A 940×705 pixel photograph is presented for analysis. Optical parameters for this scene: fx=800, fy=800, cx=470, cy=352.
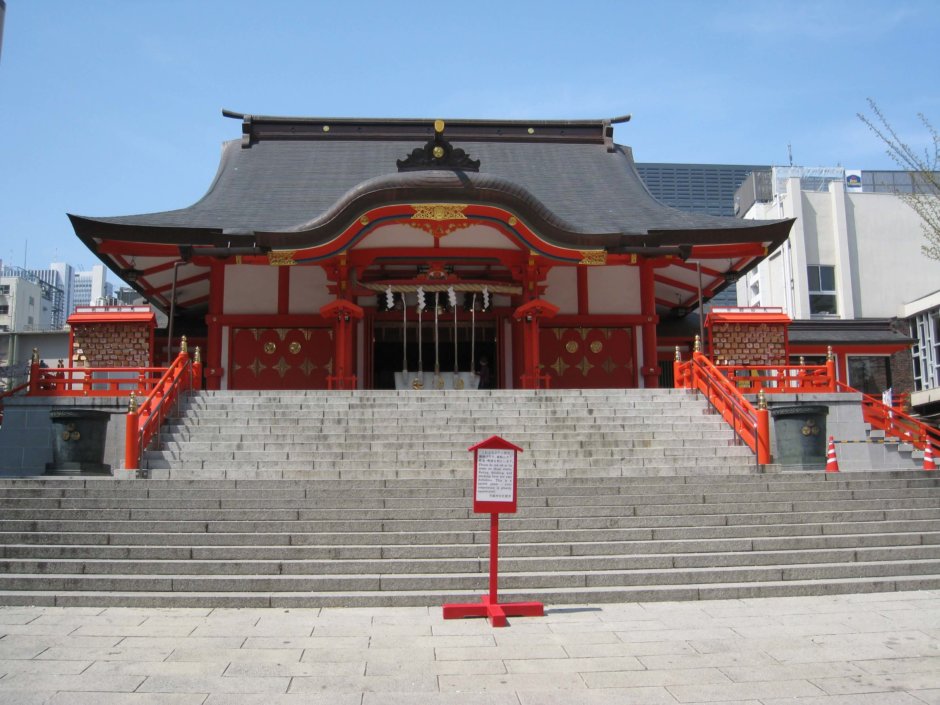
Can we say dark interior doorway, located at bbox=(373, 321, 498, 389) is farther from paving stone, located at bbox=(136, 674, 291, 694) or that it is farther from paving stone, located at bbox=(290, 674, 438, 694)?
paving stone, located at bbox=(136, 674, 291, 694)

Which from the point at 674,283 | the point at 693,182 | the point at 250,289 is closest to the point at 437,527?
the point at 250,289

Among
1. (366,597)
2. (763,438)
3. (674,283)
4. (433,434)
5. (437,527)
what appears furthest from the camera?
(674,283)

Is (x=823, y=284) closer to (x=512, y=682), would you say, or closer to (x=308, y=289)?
(x=308, y=289)

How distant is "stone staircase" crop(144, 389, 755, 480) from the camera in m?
10.9

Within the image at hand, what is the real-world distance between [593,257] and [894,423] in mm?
6629

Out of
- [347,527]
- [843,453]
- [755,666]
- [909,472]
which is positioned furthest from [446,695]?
[843,453]

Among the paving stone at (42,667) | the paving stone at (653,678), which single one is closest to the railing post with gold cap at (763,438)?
the paving stone at (653,678)

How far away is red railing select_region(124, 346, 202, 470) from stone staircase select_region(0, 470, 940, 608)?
45.7 inches

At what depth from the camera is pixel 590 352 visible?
18297 millimetres

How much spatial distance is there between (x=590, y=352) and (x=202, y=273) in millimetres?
9300

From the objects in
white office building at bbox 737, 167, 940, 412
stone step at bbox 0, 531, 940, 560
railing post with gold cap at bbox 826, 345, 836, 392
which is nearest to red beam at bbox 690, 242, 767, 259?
railing post with gold cap at bbox 826, 345, 836, 392

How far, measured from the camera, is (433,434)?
11.9m

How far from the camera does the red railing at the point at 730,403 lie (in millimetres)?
11289

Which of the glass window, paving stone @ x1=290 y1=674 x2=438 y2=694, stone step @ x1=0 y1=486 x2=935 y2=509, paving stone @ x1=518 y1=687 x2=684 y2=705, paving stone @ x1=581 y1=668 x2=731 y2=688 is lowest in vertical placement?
paving stone @ x1=518 y1=687 x2=684 y2=705
